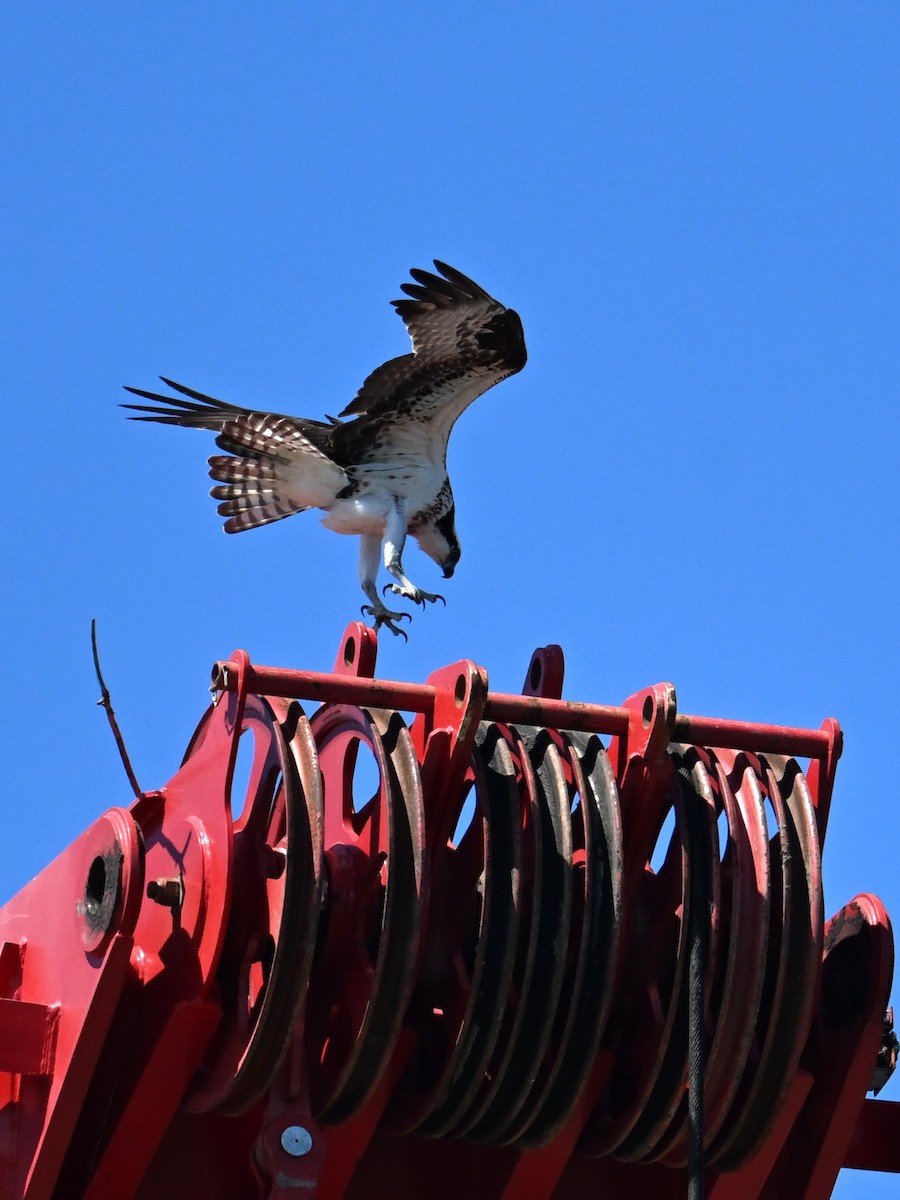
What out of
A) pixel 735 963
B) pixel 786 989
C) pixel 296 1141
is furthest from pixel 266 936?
pixel 786 989

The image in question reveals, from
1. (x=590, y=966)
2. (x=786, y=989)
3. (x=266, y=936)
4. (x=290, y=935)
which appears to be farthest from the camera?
(x=786, y=989)

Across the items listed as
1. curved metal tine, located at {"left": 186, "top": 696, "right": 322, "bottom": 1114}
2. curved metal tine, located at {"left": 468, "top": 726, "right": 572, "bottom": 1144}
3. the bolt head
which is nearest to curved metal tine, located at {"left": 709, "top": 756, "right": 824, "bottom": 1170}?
curved metal tine, located at {"left": 468, "top": 726, "right": 572, "bottom": 1144}

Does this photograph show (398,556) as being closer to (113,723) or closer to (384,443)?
(384,443)

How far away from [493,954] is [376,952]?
29 centimetres

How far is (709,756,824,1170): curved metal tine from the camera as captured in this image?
5.04 meters

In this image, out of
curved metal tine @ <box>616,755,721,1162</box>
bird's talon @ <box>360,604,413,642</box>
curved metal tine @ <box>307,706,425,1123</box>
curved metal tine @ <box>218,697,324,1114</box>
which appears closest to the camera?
curved metal tine @ <box>218,697,324,1114</box>

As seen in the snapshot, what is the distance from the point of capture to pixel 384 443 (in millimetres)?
11078

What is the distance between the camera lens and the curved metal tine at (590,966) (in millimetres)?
4898

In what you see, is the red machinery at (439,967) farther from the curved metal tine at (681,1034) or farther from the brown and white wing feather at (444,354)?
the brown and white wing feather at (444,354)

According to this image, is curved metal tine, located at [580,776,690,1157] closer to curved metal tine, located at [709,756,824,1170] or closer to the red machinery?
the red machinery

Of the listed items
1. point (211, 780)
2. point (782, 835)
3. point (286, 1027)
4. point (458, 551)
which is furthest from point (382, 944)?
point (458, 551)

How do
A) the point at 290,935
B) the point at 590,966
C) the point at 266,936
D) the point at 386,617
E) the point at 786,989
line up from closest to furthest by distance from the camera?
the point at 290,935, the point at 266,936, the point at 590,966, the point at 786,989, the point at 386,617

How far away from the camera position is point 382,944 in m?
4.71

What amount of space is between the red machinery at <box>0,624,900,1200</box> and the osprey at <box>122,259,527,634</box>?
16.7 feet
